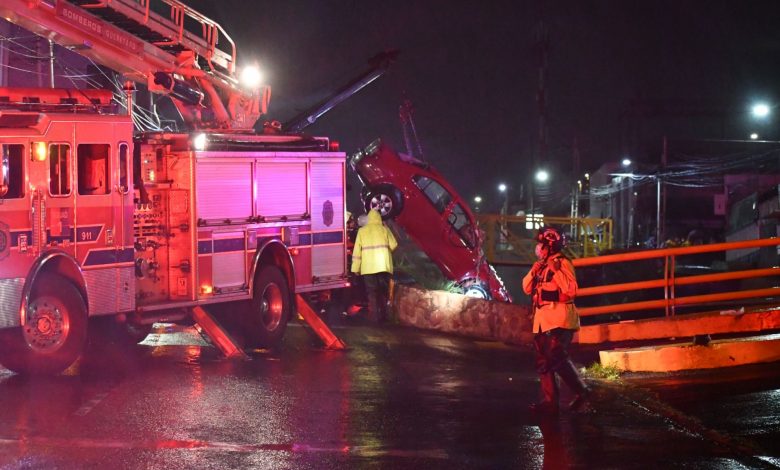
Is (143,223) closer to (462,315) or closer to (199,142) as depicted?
(199,142)

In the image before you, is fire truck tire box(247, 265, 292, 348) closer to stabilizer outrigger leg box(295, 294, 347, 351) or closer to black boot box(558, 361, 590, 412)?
stabilizer outrigger leg box(295, 294, 347, 351)

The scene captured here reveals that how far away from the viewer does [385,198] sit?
20.9m

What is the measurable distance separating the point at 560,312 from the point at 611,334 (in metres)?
4.98

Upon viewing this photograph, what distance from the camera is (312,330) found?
14938mm

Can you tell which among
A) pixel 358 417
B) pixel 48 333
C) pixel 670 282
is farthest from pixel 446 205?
pixel 358 417

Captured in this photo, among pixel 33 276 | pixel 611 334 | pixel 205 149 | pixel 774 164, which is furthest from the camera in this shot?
pixel 774 164

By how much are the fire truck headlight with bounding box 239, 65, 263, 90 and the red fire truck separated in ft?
0.42

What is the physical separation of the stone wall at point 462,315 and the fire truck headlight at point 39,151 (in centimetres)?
706

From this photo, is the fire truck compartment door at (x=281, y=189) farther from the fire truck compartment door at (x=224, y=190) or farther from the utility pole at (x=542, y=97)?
the utility pole at (x=542, y=97)

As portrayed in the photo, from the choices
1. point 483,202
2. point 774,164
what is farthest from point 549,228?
point 483,202

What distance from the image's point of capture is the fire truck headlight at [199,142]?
12.5 metres

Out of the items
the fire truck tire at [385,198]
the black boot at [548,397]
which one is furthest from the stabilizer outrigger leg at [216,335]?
the fire truck tire at [385,198]

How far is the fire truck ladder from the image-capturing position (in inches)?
456

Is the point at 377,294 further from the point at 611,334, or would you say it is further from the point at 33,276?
the point at 33,276
